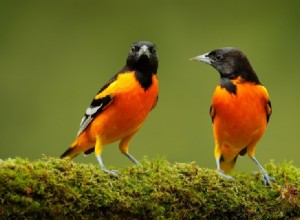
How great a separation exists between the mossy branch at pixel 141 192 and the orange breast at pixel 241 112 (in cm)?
62

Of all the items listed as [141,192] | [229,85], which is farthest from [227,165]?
[141,192]

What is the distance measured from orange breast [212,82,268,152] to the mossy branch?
0.62 meters

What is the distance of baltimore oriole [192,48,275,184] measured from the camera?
21.7ft

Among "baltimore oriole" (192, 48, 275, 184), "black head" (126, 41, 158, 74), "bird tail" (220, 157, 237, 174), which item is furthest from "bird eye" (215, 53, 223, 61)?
"bird tail" (220, 157, 237, 174)

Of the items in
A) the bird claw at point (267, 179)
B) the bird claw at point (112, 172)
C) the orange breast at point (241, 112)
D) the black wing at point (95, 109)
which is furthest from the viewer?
the black wing at point (95, 109)

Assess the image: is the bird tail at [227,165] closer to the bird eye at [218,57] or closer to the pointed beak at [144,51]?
the bird eye at [218,57]

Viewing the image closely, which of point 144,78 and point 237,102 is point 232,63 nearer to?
point 237,102

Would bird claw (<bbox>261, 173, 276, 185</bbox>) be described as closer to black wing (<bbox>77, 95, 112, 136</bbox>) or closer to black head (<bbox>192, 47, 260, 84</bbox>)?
black head (<bbox>192, 47, 260, 84</bbox>)

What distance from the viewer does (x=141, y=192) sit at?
538 centimetres

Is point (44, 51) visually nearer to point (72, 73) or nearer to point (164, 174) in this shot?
point (72, 73)

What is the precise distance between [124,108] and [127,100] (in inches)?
3.0

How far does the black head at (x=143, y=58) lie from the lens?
6734 mm

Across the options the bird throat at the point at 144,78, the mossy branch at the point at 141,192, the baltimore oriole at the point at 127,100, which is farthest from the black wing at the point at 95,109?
the mossy branch at the point at 141,192

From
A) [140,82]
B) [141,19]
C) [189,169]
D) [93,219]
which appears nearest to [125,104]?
[140,82]
